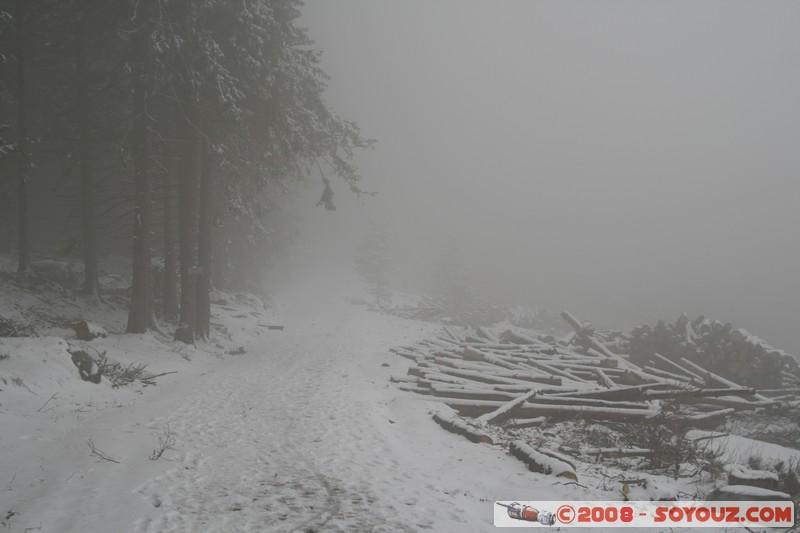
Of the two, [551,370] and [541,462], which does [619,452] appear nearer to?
[541,462]

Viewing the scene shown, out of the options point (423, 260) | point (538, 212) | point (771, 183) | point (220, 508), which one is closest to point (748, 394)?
point (220, 508)

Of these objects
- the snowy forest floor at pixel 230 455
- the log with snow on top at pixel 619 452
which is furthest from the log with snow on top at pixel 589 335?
the log with snow on top at pixel 619 452

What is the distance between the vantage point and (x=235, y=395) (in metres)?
9.25

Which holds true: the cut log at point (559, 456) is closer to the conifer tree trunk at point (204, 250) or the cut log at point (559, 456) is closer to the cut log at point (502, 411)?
the cut log at point (502, 411)

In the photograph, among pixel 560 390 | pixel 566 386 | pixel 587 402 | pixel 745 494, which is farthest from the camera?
pixel 566 386

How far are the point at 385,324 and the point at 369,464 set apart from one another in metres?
18.4

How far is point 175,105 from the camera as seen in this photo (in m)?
13.5

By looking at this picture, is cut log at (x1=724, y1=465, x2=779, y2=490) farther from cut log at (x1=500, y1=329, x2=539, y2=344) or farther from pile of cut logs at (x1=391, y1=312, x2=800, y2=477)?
cut log at (x1=500, y1=329, x2=539, y2=344)

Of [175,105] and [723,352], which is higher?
[175,105]

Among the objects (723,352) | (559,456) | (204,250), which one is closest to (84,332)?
(204,250)

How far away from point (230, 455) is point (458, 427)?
3.79m

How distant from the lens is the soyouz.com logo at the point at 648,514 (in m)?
4.08

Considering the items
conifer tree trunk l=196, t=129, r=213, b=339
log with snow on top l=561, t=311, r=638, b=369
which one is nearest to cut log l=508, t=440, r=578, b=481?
log with snow on top l=561, t=311, r=638, b=369

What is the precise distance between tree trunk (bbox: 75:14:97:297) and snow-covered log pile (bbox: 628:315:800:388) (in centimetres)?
2034
